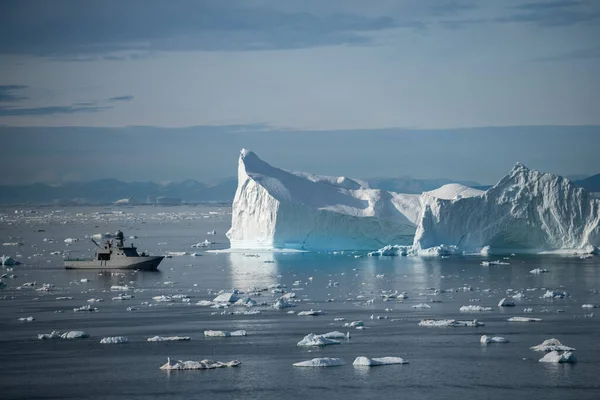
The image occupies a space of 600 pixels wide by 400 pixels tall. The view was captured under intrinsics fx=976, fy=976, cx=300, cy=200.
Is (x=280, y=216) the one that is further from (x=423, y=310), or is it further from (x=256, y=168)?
(x=423, y=310)

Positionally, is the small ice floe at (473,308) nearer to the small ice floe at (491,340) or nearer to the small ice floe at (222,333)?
the small ice floe at (491,340)

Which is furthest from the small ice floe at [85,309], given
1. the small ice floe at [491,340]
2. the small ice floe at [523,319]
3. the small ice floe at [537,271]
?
the small ice floe at [537,271]

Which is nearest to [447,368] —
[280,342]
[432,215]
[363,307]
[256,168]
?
[280,342]

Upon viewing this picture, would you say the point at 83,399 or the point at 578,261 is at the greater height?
the point at 578,261

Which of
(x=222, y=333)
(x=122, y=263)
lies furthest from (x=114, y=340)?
(x=122, y=263)

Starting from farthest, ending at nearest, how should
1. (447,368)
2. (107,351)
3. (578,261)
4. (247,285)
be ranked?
1. (578,261)
2. (247,285)
3. (107,351)
4. (447,368)

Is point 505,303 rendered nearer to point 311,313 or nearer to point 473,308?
point 473,308

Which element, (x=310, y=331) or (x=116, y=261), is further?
(x=116, y=261)
